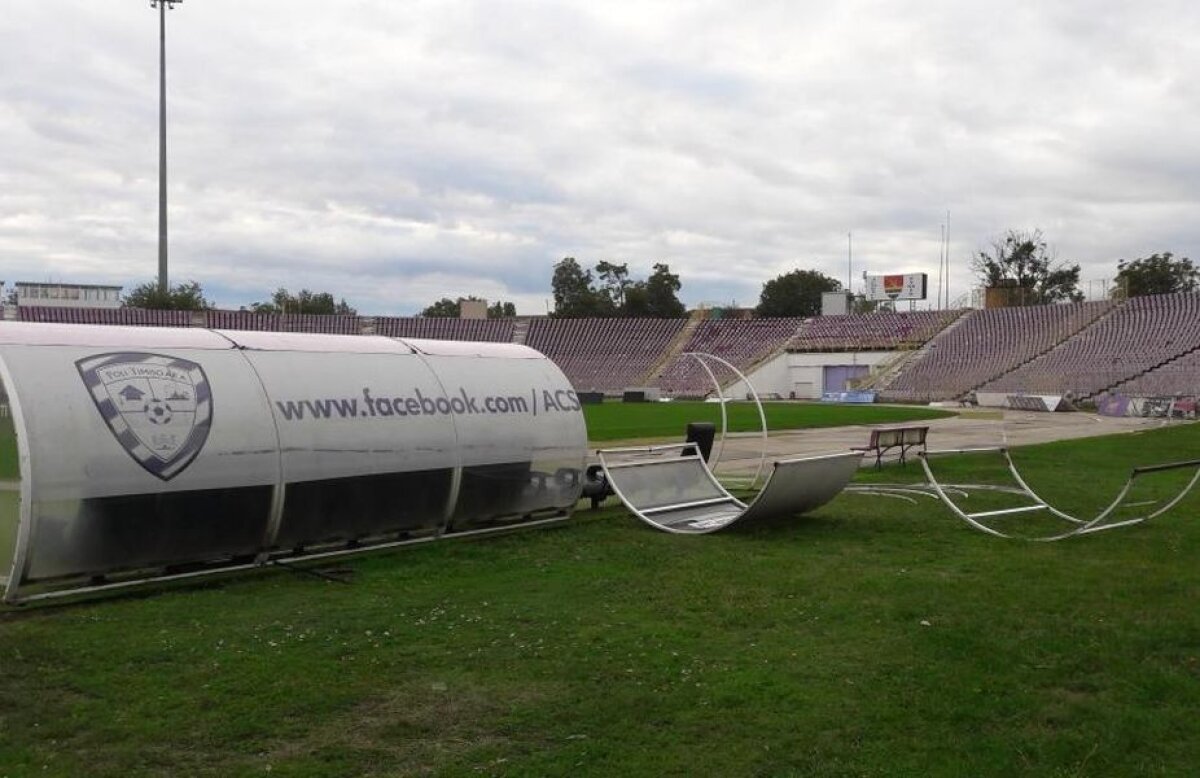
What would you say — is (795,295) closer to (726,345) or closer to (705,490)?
(726,345)

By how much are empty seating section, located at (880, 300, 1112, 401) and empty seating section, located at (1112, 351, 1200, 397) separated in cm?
945

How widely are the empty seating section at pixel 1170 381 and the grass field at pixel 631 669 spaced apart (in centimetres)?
4953

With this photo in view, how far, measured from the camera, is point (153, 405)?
912 cm

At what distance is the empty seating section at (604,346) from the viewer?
82000 mm

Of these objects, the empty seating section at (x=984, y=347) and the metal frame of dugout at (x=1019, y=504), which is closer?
the metal frame of dugout at (x=1019, y=504)

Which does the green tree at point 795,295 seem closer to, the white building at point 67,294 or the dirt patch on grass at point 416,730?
the white building at point 67,294

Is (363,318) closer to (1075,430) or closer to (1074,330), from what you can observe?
(1074,330)

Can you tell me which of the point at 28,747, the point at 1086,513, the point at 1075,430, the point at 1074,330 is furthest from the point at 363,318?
the point at 28,747

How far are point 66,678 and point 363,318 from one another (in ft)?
272

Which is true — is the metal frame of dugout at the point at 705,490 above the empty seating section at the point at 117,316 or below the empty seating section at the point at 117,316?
below

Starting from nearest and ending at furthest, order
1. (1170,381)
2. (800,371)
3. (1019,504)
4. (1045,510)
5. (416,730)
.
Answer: (416,730)
(1045,510)
(1019,504)
(1170,381)
(800,371)

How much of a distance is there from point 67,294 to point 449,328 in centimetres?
3374

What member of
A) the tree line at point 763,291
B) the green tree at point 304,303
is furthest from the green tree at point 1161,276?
the green tree at point 304,303

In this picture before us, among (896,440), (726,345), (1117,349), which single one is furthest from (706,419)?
(726,345)
